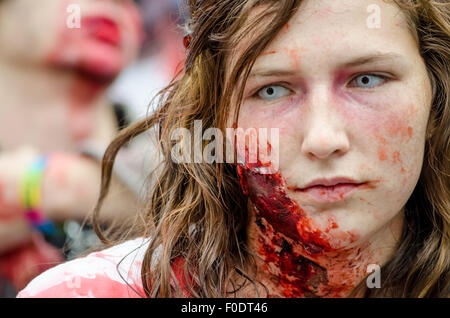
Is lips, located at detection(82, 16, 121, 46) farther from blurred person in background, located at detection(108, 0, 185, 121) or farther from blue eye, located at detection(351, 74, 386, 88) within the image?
blue eye, located at detection(351, 74, 386, 88)

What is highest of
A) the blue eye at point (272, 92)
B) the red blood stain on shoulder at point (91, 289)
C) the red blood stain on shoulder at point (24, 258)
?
the blue eye at point (272, 92)

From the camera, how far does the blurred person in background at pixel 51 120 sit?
8.78 ft

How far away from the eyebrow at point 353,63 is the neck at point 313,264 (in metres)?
0.37

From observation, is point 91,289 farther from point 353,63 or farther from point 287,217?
point 353,63

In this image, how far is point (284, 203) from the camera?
1.42 metres


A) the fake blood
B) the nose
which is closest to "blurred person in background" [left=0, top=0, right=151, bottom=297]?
the fake blood

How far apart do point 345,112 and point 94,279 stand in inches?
28.6

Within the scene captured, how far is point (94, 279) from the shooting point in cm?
144

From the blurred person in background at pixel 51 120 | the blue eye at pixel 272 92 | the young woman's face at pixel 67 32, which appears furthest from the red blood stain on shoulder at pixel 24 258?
the blue eye at pixel 272 92

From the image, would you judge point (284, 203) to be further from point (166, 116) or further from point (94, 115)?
point (94, 115)

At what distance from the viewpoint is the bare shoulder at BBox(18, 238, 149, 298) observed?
1412 mm

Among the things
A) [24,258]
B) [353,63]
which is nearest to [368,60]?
[353,63]

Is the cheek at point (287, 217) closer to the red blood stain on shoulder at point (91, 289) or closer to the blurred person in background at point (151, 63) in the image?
the red blood stain on shoulder at point (91, 289)
